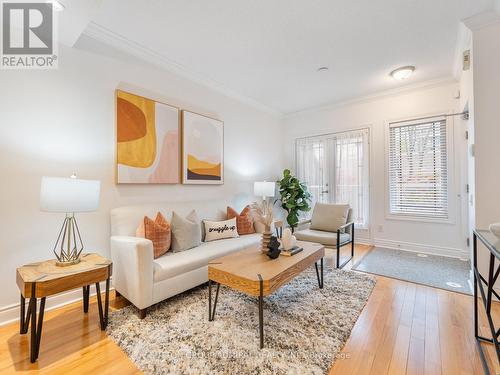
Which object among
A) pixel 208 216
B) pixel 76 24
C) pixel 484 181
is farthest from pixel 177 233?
pixel 484 181

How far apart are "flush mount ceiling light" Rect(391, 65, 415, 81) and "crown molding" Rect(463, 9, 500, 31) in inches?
36.1

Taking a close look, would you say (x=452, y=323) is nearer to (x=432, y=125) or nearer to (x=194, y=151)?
(x=432, y=125)

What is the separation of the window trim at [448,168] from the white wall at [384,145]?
15mm

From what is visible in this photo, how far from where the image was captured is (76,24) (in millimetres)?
2029

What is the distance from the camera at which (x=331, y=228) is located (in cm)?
355

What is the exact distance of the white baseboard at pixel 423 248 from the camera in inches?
138

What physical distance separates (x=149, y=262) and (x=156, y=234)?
43 centimetres

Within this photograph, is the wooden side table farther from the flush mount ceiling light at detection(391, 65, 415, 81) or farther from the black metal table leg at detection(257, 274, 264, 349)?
the flush mount ceiling light at detection(391, 65, 415, 81)

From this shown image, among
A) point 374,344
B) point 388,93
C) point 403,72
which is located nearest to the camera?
point 374,344

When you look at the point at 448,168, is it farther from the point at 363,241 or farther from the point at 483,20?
the point at 483,20

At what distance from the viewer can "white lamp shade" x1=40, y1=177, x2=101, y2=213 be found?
5.54 ft

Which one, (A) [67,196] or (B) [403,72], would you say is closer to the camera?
(A) [67,196]

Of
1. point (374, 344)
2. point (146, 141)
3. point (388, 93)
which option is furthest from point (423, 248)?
point (146, 141)

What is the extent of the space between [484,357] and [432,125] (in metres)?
3.31
